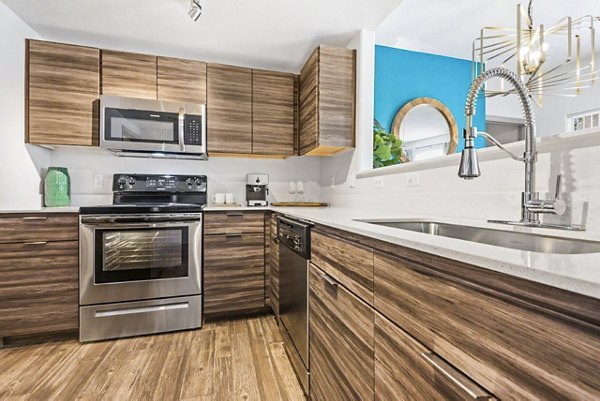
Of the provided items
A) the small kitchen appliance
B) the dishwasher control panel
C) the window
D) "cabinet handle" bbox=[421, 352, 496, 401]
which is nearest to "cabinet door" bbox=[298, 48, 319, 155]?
the small kitchen appliance

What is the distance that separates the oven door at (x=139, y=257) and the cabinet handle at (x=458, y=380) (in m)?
1.98

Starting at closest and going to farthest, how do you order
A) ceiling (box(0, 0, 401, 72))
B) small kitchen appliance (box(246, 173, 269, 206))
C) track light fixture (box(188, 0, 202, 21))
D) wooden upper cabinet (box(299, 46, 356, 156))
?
1. track light fixture (box(188, 0, 202, 21))
2. ceiling (box(0, 0, 401, 72))
3. wooden upper cabinet (box(299, 46, 356, 156))
4. small kitchen appliance (box(246, 173, 269, 206))

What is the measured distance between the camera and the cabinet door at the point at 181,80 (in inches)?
101

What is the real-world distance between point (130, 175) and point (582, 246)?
9.71 feet

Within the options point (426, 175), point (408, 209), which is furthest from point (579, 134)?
point (408, 209)

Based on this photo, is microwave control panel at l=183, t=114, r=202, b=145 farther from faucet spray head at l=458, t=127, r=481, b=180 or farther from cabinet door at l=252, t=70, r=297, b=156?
faucet spray head at l=458, t=127, r=481, b=180

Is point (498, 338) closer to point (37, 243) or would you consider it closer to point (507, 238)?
point (507, 238)

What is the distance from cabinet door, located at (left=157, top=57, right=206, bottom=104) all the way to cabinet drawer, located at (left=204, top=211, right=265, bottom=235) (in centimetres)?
105

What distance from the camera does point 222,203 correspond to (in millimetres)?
2887

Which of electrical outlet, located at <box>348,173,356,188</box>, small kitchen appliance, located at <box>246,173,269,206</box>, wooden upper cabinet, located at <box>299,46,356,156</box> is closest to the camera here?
wooden upper cabinet, located at <box>299,46,356,156</box>

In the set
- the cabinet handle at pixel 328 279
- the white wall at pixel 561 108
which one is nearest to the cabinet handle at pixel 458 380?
the cabinet handle at pixel 328 279

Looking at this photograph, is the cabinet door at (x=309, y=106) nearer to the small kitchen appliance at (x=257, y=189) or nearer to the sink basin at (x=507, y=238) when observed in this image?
the small kitchen appliance at (x=257, y=189)

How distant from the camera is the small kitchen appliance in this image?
293cm

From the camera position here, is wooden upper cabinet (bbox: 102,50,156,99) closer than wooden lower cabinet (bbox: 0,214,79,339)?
No
